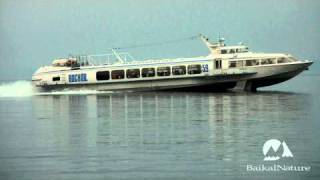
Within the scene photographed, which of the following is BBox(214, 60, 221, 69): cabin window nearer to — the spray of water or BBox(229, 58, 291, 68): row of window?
BBox(229, 58, 291, 68): row of window

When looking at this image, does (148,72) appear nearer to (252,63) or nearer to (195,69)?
(195,69)

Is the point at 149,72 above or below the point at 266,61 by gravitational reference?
below

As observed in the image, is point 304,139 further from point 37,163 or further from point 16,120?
point 16,120

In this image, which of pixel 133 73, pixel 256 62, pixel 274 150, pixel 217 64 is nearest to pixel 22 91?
pixel 133 73

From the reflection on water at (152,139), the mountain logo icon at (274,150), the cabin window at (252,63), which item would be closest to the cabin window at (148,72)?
the cabin window at (252,63)

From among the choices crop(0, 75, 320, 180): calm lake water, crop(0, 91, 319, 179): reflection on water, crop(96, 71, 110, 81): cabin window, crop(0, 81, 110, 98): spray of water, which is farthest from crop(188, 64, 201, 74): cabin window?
crop(0, 75, 320, 180): calm lake water

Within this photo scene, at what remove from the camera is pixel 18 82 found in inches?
2116

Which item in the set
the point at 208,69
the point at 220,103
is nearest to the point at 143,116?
the point at 220,103

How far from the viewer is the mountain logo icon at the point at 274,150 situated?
15.3 m

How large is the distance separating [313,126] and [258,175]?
742cm

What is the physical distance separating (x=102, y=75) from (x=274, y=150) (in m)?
28.0

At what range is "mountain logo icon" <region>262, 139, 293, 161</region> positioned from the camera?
50.3 feet

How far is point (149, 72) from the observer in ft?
138

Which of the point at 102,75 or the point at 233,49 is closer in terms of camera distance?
the point at 233,49
